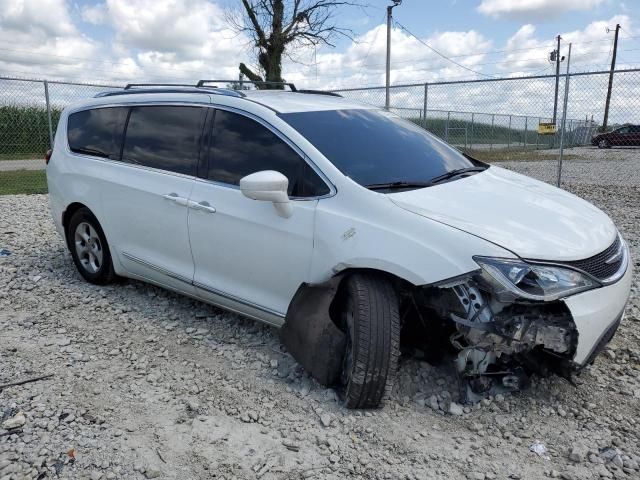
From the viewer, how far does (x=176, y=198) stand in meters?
3.93

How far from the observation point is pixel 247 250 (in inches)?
140

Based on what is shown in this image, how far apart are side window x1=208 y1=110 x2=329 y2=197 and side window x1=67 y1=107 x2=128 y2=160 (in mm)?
1205

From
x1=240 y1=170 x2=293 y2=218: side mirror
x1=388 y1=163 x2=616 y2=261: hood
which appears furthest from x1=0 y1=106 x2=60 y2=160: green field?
x1=388 y1=163 x2=616 y2=261: hood

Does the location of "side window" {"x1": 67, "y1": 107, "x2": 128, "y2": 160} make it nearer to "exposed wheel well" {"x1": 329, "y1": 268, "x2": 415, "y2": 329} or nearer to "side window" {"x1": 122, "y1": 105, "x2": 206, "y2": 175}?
"side window" {"x1": 122, "y1": 105, "x2": 206, "y2": 175}

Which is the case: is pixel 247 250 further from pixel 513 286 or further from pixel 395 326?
pixel 513 286

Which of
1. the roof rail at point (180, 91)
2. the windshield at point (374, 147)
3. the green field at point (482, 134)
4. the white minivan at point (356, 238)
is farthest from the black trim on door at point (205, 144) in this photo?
the green field at point (482, 134)

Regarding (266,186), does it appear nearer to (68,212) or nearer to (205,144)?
(205,144)

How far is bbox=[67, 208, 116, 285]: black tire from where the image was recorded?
4.84 meters

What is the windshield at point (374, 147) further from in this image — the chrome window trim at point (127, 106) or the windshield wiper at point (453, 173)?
the chrome window trim at point (127, 106)

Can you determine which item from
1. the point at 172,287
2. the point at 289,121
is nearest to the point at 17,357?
the point at 172,287

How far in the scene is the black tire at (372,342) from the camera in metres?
2.92

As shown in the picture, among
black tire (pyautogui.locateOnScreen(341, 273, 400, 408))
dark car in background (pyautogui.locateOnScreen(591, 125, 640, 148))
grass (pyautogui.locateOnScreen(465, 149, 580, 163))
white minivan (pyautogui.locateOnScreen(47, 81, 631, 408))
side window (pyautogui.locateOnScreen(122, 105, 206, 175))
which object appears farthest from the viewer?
dark car in background (pyautogui.locateOnScreen(591, 125, 640, 148))

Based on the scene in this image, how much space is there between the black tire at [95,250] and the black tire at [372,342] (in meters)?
2.72

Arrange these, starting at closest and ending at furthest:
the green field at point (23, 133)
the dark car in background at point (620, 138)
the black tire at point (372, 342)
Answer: the black tire at point (372, 342), the green field at point (23, 133), the dark car in background at point (620, 138)
